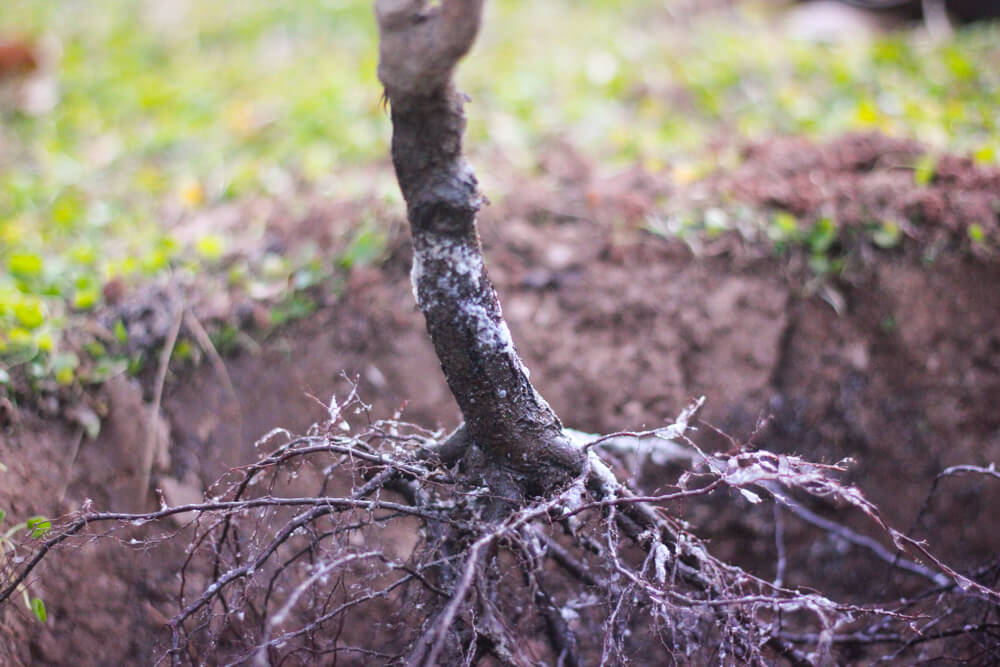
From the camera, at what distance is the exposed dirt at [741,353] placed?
7.13 ft

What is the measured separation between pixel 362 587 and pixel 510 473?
43 cm

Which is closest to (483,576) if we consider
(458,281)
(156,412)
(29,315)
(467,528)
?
(467,528)

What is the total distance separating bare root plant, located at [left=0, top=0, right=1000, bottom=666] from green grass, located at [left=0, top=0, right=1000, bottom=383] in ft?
3.36

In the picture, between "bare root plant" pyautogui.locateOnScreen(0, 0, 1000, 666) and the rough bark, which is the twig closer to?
"bare root plant" pyautogui.locateOnScreen(0, 0, 1000, 666)

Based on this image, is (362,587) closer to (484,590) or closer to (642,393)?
(484,590)

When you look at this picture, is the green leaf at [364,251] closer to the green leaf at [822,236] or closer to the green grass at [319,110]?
the green grass at [319,110]

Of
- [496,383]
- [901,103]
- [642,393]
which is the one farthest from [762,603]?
[901,103]

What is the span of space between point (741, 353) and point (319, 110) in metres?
2.54

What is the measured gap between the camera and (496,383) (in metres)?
1.45

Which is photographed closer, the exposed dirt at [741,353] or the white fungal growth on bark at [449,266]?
the white fungal growth on bark at [449,266]

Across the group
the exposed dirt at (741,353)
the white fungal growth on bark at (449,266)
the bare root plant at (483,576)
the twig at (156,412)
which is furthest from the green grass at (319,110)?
the white fungal growth on bark at (449,266)

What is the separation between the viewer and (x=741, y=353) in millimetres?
2342

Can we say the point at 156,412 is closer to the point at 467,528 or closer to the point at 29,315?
the point at 29,315

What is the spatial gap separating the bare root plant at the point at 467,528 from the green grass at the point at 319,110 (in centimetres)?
102
